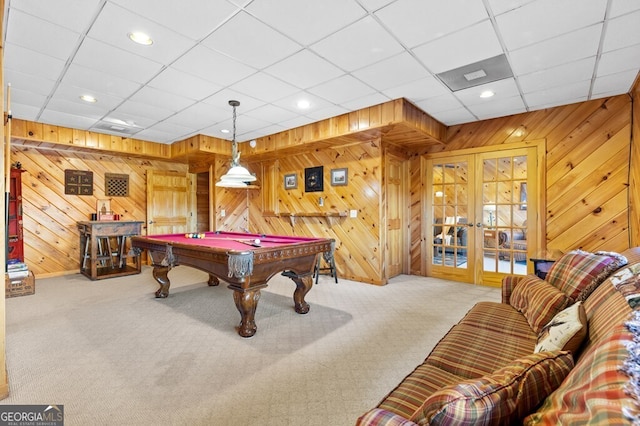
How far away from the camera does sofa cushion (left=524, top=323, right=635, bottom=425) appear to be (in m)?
0.59

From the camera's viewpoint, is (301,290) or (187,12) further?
(301,290)

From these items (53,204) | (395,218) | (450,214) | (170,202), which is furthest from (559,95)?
→ (53,204)

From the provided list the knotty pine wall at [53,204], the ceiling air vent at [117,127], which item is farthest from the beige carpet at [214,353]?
the ceiling air vent at [117,127]

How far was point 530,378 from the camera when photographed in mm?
874

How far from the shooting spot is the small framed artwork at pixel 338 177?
17.0 feet

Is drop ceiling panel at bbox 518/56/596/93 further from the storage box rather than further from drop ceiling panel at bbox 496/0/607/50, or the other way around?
the storage box

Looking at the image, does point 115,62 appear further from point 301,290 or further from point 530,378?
point 530,378

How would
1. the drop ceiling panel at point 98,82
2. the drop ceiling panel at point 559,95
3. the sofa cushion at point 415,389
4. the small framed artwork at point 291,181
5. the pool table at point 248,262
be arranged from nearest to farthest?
the sofa cushion at point 415,389
the pool table at point 248,262
the drop ceiling panel at point 98,82
the drop ceiling panel at point 559,95
the small framed artwork at point 291,181

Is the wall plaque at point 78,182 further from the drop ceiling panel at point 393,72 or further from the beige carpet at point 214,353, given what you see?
the drop ceiling panel at point 393,72

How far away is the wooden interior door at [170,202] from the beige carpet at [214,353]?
2532 millimetres

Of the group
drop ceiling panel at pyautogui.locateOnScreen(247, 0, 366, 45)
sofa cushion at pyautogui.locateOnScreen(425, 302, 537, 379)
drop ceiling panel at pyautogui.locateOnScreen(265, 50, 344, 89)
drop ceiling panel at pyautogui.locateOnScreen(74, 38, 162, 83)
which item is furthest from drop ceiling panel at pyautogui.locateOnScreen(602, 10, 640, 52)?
drop ceiling panel at pyautogui.locateOnScreen(74, 38, 162, 83)

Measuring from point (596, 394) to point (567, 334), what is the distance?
0.69m

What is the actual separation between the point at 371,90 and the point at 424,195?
2.40 metres

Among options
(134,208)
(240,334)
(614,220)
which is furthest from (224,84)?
(614,220)
